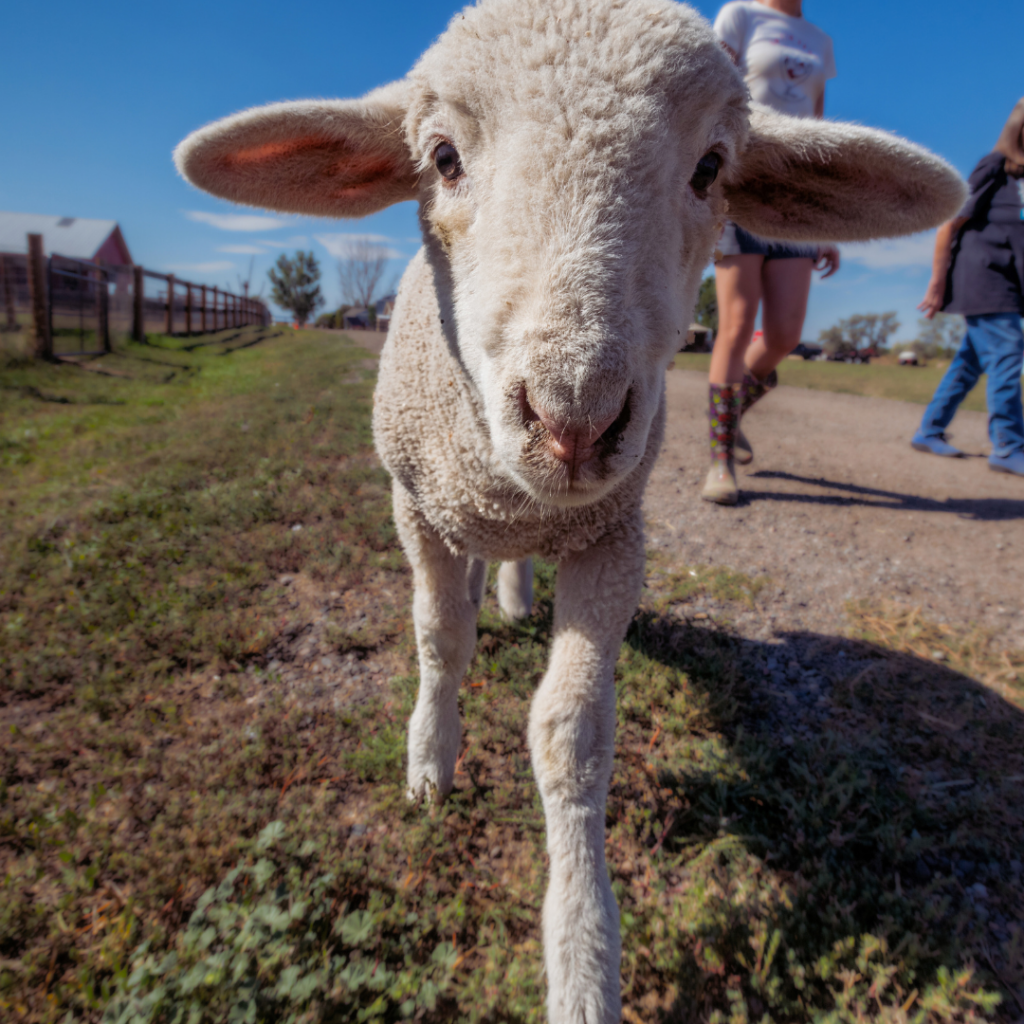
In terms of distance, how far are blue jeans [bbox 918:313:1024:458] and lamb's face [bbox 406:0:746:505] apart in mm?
4699

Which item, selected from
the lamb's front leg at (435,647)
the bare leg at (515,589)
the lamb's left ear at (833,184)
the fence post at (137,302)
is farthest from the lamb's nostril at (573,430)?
the fence post at (137,302)

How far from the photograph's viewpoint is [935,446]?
19.4 ft

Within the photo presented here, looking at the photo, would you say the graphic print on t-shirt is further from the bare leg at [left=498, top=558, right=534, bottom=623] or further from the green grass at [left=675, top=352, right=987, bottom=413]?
the green grass at [left=675, top=352, right=987, bottom=413]

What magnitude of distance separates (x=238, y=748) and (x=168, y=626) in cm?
88

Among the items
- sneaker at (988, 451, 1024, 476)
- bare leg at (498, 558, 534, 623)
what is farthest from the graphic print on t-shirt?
sneaker at (988, 451, 1024, 476)

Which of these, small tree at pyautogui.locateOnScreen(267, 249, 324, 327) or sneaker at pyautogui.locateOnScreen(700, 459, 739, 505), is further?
small tree at pyautogui.locateOnScreen(267, 249, 324, 327)

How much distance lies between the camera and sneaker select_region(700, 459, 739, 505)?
4172 millimetres

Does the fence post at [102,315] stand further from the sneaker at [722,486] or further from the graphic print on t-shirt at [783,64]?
the graphic print on t-shirt at [783,64]

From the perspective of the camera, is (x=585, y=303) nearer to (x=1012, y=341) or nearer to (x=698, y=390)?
(x=1012, y=341)

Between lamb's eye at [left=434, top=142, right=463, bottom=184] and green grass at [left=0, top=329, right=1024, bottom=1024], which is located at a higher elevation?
lamb's eye at [left=434, top=142, right=463, bottom=184]

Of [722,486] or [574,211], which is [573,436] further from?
[722,486]

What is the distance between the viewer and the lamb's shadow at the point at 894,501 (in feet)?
14.4

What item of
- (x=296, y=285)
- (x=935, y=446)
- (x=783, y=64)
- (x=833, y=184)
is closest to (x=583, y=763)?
(x=833, y=184)

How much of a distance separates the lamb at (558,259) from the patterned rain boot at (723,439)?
7.38 ft
